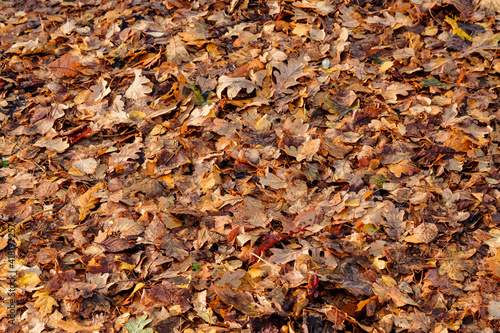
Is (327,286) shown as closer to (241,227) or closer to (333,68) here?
(241,227)

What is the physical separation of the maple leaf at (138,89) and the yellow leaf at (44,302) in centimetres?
151

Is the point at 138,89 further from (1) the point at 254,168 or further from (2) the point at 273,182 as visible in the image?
(2) the point at 273,182

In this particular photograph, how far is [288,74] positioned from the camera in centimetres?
301

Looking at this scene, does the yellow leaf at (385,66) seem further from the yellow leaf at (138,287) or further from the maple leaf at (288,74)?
the yellow leaf at (138,287)

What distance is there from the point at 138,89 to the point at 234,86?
28.9 inches

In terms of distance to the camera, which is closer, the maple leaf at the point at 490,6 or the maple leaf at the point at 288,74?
the maple leaf at the point at 288,74

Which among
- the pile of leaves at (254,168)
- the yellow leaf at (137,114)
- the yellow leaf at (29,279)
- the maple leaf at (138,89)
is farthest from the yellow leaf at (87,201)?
the maple leaf at (138,89)

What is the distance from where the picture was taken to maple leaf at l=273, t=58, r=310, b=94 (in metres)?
2.95

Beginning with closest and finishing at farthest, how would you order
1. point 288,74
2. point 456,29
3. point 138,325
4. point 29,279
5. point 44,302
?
point 138,325, point 44,302, point 29,279, point 288,74, point 456,29

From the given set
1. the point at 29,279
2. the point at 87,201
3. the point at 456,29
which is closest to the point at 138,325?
the point at 29,279

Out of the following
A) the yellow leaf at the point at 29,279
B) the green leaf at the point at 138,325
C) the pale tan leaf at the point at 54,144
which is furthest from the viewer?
the pale tan leaf at the point at 54,144

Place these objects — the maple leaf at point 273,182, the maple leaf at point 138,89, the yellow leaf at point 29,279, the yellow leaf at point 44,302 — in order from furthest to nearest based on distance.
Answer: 1. the maple leaf at point 138,89
2. the maple leaf at point 273,182
3. the yellow leaf at point 29,279
4. the yellow leaf at point 44,302

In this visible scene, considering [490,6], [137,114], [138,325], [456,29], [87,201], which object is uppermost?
[490,6]

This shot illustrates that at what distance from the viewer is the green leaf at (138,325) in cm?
193
